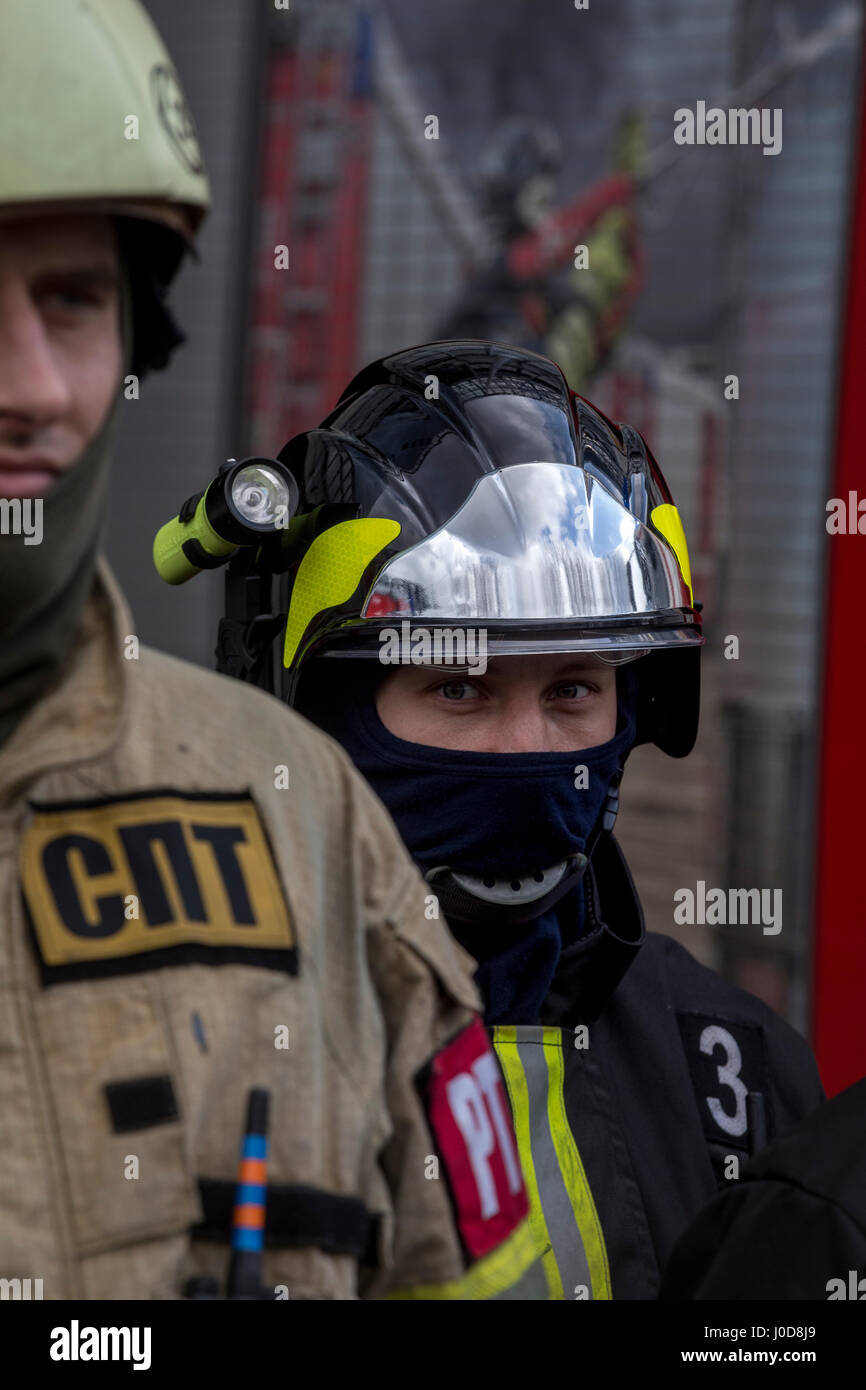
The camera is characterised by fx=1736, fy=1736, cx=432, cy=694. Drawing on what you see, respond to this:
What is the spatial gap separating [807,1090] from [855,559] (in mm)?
2895

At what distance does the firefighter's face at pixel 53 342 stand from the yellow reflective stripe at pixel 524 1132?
1.12 meters

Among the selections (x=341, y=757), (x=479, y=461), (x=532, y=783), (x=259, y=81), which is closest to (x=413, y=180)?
(x=259, y=81)

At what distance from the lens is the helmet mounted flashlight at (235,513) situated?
237cm

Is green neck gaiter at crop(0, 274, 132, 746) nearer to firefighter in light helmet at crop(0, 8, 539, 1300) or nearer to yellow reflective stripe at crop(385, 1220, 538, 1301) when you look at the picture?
firefighter in light helmet at crop(0, 8, 539, 1300)

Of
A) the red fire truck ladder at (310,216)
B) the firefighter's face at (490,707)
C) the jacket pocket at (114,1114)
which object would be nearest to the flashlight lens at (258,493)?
the firefighter's face at (490,707)

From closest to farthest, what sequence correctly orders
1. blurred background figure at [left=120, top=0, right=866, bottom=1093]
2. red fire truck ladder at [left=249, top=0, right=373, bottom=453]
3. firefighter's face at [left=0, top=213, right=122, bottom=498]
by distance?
firefighter's face at [left=0, top=213, right=122, bottom=498], blurred background figure at [left=120, top=0, right=866, bottom=1093], red fire truck ladder at [left=249, top=0, right=373, bottom=453]

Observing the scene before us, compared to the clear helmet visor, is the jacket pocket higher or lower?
lower

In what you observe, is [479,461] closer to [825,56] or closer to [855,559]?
[855,559]

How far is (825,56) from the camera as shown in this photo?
17.2 ft

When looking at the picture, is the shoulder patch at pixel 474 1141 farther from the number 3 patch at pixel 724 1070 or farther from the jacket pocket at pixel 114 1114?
the number 3 patch at pixel 724 1070

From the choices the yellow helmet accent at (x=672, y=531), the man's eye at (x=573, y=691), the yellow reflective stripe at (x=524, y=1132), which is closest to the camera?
the yellow reflective stripe at (x=524, y=1132)

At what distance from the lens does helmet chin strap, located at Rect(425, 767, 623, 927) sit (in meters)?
2.30

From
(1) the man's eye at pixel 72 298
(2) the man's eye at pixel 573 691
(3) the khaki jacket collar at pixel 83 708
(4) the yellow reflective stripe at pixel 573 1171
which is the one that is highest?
(1) the man's eye at pixel 72 298

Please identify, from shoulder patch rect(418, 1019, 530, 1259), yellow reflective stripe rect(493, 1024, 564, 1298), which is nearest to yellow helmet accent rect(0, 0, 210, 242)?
shoulder patch rect(418, 1019, 530, 1259)
